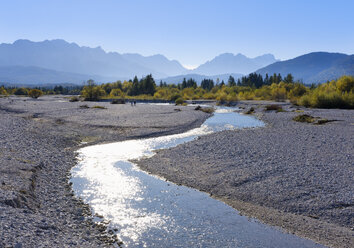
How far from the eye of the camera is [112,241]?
411 inches

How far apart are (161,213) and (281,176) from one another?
25.8 feet

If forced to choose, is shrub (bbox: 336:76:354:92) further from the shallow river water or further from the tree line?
the shallow river water

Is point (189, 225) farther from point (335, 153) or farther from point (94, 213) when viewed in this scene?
point (335, 153)

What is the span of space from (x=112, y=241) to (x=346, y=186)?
12180 mm

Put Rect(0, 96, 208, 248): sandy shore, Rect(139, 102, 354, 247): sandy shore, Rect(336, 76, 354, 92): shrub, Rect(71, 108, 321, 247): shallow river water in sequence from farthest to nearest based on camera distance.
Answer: Rect(336, 76, 354, 92): shrub → Rect(139, 102, 354, 247): sandy shore → Rect(71, 108, 321, 247): shallow river water → Rect(0, 96, 208, 248): sandy shore

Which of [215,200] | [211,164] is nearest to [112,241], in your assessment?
[215,200]

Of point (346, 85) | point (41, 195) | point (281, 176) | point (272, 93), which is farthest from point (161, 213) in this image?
point (272, 93)

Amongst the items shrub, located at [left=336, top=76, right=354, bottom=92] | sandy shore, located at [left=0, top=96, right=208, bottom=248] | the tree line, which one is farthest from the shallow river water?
shrub, located at [left=336, top=76, right=354, bottom=92]

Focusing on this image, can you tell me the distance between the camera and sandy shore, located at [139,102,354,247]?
12.1 metres

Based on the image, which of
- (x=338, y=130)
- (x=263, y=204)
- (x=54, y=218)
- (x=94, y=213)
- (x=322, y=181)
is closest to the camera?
(x=54, y=218)

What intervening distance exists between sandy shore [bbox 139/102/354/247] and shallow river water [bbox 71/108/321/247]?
3.14 ft

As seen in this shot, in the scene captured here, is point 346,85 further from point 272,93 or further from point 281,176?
point 281,176

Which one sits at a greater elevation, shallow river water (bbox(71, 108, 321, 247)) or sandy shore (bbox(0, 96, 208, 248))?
sandy shore (bbox(0, 96, 208, 248))

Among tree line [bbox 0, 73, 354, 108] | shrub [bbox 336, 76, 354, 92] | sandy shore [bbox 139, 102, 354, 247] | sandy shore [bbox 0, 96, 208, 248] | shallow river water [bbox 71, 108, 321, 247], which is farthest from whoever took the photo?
shrub [bbox 336, 76, 354, 92]
